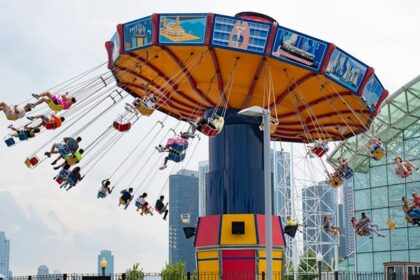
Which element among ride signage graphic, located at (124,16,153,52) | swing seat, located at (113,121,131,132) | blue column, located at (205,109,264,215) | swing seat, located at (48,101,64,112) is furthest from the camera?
blue column, located at (205,109,264,215)

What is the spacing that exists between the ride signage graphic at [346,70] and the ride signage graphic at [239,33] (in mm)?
2796

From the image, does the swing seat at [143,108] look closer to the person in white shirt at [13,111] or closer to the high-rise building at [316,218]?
the person in white shirt at [13,111]

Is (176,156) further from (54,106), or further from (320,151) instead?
(320,151)

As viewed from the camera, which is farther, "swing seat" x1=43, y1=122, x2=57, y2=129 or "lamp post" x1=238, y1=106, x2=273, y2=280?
"swing seat" x1=43, y1=122, x2=57, y2=129

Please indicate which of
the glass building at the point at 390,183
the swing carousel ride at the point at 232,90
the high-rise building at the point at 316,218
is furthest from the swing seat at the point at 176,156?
the glass building at the point at 390,183

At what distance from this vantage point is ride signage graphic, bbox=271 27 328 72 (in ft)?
79.7

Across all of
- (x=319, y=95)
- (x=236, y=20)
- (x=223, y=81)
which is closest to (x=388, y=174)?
(x=319, y=95)

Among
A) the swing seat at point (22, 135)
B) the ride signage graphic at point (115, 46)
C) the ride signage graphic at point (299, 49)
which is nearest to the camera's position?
the ride signage graphic at point (299, 49)

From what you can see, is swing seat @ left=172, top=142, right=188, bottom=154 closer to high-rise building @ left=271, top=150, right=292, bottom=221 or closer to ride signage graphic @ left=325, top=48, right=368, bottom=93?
ride signage graphic @ left=325, top=48, right=368, bottom=93

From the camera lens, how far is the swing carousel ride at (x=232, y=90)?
24.3 meters

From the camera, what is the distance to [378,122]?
43719mm

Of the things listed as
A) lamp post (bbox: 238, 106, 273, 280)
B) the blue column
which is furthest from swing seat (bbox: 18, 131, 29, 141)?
lamp post (bbox: 238, 106, 273, 280)

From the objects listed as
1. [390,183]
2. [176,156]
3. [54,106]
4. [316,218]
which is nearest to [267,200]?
[176,156]

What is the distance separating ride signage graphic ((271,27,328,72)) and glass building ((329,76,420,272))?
57.5ft
